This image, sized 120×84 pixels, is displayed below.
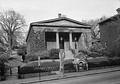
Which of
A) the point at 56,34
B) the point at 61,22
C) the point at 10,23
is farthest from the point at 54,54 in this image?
the point at 10,23

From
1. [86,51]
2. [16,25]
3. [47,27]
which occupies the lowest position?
[86,51]

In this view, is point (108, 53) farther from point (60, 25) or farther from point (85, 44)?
point (60, 25)

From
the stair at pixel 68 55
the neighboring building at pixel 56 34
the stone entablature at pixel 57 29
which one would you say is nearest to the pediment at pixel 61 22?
the neighboring building at pixel 56 34

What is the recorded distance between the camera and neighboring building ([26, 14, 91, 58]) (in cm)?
2622

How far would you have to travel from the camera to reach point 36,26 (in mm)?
26328

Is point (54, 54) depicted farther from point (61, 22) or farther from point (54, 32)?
point (61, 22)

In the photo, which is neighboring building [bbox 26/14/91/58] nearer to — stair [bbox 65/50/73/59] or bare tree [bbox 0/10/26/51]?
stair [bbox 65/50/73/59]

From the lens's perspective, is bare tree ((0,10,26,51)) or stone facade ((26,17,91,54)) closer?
stone facade ((26,17,91,54))

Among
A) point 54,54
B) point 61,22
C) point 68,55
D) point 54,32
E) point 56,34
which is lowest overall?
point 68,55

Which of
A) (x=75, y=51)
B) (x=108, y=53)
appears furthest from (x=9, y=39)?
(x=108, y=53)

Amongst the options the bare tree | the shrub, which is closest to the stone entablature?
the shrub

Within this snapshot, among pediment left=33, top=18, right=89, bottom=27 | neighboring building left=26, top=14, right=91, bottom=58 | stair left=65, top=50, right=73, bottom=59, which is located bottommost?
stair left=65, top=50, right=73, bottom=59

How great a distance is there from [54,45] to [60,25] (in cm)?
531

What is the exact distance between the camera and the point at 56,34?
92.0 feet
